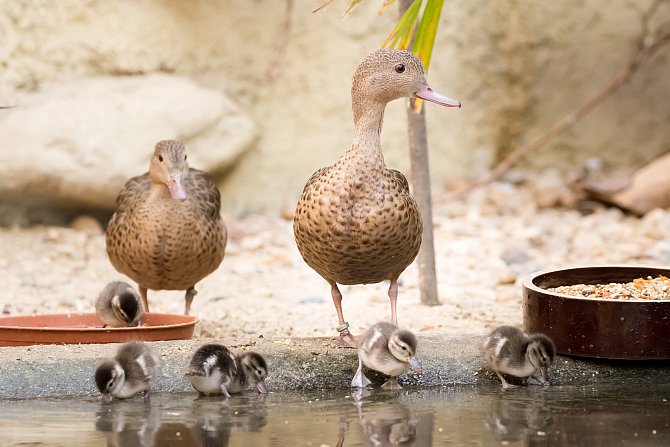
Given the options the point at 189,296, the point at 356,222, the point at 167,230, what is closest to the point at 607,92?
the point at 189,296

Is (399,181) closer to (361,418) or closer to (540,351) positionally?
(540,351)

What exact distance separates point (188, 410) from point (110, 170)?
443cm

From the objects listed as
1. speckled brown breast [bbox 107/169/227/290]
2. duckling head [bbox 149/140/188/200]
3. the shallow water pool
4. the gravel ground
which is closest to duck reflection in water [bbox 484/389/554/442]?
the shallow water pool

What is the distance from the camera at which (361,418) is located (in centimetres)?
417

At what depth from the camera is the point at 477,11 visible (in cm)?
984

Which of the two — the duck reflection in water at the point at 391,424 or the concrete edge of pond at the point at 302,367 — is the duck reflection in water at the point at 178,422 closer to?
the concrete edge of pond at the point at 302,367

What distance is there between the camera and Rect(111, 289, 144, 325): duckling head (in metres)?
5.45

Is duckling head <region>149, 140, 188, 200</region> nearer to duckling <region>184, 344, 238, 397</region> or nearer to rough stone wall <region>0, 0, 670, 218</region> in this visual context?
duckling <region>184, 344, 238, 397</region>

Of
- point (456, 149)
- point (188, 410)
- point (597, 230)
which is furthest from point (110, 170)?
point (188, 410)

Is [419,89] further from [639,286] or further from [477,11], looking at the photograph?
[477,11]

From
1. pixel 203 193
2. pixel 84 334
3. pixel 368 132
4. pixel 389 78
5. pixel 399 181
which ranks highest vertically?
pixel 389 78

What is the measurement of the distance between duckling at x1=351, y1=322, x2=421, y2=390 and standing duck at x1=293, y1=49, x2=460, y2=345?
25 centimetres

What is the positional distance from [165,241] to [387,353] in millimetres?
1836

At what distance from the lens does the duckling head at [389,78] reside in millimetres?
5062
